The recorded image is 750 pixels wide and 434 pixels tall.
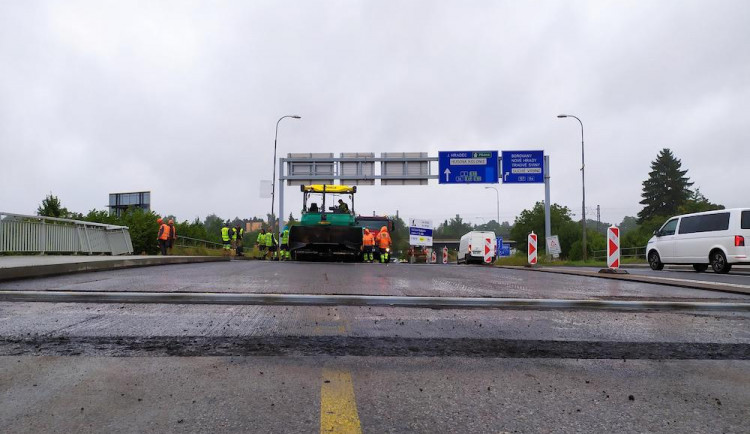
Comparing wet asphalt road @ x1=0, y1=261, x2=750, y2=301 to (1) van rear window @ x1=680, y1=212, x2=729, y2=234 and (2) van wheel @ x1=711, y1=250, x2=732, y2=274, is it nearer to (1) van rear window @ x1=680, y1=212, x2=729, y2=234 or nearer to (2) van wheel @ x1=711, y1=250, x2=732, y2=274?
(2) van wheel @ x1=711, y1=250, x2=732, y2=274

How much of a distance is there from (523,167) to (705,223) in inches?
675

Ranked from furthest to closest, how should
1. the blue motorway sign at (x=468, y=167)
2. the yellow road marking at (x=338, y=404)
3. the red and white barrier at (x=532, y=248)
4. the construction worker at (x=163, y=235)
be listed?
1. the blue motorway sign at (x=468, y=167)
2. the red and white barrier at (x=532, y=248)
3. the construction worker at (x=163, y=235)
4. the yellow road marking at (x=338, y=404)

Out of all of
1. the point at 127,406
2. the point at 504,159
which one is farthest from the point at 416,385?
the point at 504,159

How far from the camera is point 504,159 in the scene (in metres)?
32.1

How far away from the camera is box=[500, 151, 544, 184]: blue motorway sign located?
104 ft

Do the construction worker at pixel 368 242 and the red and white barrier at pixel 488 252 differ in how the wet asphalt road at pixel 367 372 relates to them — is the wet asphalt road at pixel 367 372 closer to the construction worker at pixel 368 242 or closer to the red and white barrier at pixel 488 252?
the construction worker at pixel 368 242

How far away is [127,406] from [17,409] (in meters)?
0.51

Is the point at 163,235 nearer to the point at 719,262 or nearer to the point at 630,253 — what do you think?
the point at 719,262

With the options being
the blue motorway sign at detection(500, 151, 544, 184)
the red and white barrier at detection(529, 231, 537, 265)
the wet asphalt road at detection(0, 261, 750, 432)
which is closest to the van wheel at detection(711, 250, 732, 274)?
the red and white barrier at detection(529, 231, 537, 265)

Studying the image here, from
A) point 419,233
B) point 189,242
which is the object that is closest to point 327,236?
point 189,242

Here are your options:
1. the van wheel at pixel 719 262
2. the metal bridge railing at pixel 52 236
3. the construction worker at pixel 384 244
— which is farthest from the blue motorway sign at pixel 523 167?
the metal bridge railing at pixel 52 236

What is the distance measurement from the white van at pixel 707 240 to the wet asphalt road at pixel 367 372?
1118cm

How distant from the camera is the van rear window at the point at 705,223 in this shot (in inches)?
572

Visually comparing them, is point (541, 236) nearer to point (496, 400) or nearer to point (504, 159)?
point (504, 159)
